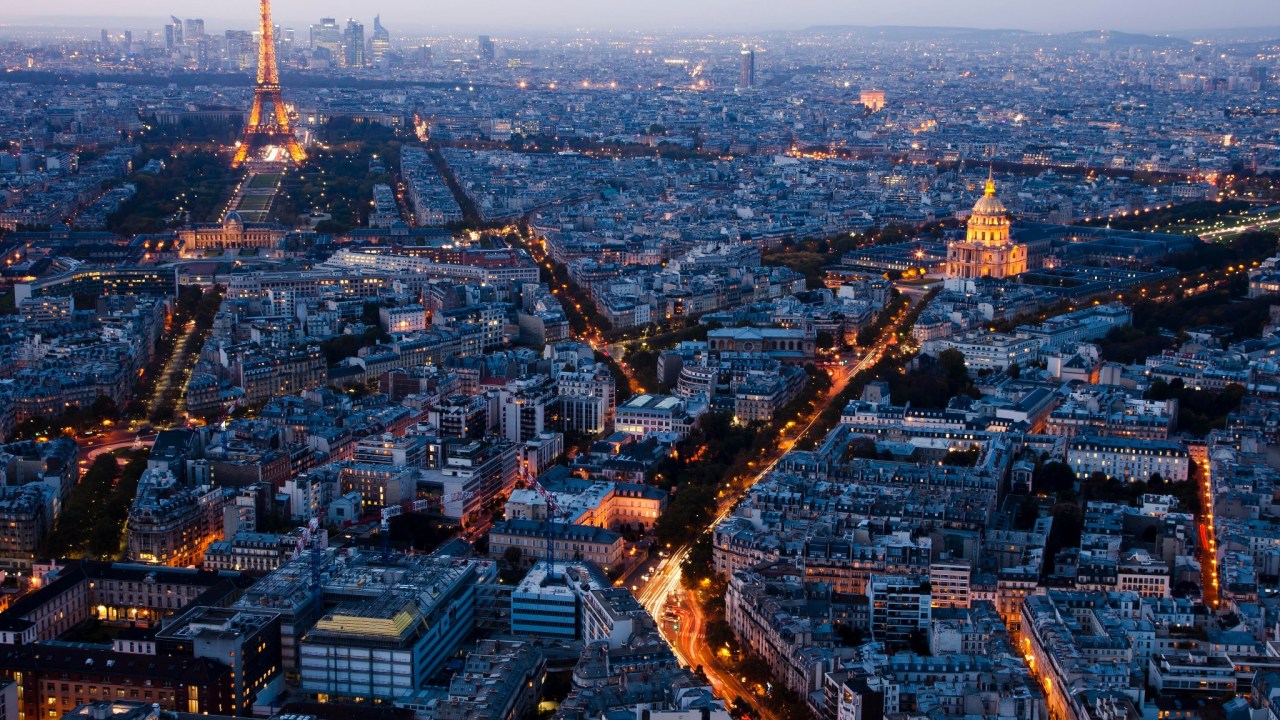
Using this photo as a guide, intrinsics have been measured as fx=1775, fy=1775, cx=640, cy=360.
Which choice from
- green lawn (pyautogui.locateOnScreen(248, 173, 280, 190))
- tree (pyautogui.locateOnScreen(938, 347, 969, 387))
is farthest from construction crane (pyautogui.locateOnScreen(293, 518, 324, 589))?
green lawn (pyautogui.locateOnScreen(248, 173, 280, 190))

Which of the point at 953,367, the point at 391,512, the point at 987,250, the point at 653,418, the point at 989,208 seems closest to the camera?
the point at 391,512

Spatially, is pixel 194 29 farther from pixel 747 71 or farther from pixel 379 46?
pixel 747 71

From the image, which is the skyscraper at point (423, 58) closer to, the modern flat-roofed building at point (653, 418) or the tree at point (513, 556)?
the modern flat-roofed building at point (653, 418)

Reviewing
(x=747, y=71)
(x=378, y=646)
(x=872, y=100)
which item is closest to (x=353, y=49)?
(x=747, y=71)

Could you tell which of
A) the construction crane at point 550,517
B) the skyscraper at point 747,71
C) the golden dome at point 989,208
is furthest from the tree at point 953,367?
the skyscraper at point 747,71

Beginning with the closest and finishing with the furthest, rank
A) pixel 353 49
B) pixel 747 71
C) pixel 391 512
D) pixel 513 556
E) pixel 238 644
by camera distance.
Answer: pixel 238 644 → pixel 513 556 → pixel 391 512 → pixel 747 71 → pixel 353 49

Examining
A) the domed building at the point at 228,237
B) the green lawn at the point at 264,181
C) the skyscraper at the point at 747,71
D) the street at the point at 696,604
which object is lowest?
the street at the point at 696,604

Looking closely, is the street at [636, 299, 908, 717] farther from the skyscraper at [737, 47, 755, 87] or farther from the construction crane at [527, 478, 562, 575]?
the skyscraper at [737, 47, 755, 87]
